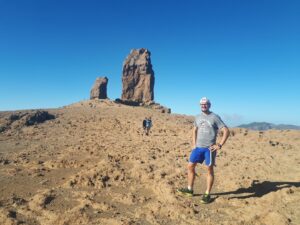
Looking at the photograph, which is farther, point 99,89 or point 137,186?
point 99,89

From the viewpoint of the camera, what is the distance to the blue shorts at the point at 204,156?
21.1 ft

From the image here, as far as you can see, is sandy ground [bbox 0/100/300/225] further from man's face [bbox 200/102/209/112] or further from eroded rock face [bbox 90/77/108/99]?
eroded rock face [bbox 90/77/108/99]

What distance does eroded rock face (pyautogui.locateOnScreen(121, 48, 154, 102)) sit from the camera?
69062 millimetres

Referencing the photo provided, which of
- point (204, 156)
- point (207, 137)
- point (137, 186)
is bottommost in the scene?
point (137, 186)

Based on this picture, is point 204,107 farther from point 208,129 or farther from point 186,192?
point 186,192

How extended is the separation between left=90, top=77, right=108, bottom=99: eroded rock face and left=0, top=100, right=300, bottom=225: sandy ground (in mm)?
50585

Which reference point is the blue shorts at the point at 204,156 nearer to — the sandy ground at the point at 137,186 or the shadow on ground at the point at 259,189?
the sandy ground at the point at 137,186

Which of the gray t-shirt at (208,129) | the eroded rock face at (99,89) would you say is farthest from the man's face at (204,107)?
the eroded rock face at (99,89)

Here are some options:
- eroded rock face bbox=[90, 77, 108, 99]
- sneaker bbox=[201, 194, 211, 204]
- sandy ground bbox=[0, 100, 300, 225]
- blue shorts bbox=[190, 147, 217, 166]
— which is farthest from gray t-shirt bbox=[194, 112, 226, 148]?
eroded rock face bbox=[90, 77, 108, 99]

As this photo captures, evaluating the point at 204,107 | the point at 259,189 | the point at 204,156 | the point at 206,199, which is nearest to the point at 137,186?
the point at 206,199

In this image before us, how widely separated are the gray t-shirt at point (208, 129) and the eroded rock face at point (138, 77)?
6167cm

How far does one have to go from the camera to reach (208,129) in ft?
21.7

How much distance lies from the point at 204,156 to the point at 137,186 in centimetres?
225

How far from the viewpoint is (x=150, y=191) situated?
744 cm
